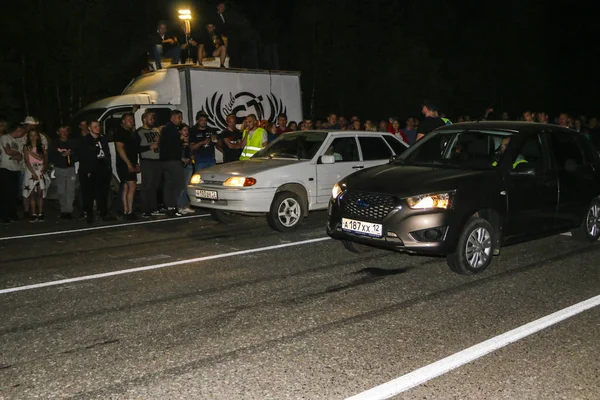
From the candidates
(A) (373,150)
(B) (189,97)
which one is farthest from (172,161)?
(A) (373,150)

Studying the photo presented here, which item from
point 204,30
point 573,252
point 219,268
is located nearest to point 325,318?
point 219,268

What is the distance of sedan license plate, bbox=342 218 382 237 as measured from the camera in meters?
6.46

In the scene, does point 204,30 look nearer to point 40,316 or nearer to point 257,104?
point 257,104

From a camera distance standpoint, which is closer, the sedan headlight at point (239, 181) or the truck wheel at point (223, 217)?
the sedan headlight at point (239, 181)

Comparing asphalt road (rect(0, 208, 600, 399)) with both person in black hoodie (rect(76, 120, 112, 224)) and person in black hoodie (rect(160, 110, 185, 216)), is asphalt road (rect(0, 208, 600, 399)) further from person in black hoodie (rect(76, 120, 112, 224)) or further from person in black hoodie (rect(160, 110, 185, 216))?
person in black hoodie (rect(160, 110, 185, 216))

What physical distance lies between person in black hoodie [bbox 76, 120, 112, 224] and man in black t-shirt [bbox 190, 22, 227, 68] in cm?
479

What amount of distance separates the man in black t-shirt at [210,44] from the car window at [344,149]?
5.82m

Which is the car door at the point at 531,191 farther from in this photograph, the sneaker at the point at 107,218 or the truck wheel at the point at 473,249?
the sneaker at the point at 107,218

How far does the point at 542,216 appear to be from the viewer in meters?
7.16

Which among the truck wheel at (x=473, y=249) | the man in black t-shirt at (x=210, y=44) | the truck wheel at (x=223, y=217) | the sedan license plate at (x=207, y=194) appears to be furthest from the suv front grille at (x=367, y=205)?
the man in black t-shirt at (x=210, y=44)

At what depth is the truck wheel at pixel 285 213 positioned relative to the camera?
30.1ft

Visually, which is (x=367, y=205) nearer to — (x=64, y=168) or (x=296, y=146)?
(x=296, y=146)

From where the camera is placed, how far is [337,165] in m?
9.83

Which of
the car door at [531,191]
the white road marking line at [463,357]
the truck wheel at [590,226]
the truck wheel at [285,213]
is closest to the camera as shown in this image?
the white road marking line at [463,357]
